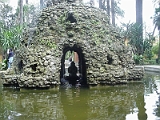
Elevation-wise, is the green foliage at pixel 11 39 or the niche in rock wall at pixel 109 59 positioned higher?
the green foliage at pixel 11 39

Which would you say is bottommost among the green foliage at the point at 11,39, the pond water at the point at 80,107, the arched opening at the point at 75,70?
the pond water at the point at 80,107

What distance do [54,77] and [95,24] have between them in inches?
139

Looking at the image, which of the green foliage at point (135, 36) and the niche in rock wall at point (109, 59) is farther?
the green foliage at point (135, 36)

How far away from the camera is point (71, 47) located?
11.5 meters

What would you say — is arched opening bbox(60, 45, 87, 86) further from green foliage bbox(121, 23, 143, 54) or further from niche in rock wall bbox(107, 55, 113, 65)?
green foliage bbox(121, 23, 143, 54)

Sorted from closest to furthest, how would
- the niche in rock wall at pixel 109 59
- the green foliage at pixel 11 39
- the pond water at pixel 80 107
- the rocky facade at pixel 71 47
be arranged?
the pond water at pixel 80 107
the rocky facade at pixel 71 47
the niche in rock wall at pixel 109 59
the green foliage at pixel 11 39

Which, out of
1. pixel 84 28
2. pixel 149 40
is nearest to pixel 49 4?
pixel 84 28

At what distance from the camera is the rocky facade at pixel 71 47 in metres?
10.5

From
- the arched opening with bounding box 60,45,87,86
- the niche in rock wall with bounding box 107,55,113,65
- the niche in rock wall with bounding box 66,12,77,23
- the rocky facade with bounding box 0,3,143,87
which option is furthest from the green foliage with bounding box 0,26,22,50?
the niche in rock wall with bounding box 107,55,113,65

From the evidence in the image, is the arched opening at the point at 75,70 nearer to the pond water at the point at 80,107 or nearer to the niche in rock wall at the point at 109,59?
the niche in rock wall at the point at 109,59

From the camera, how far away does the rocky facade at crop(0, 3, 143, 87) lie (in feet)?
34.4

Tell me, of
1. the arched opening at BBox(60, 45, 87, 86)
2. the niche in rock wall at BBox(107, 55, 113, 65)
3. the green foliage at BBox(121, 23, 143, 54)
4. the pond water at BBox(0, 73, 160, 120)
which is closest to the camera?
the pond water at BBox(0, 73, 160, 120)

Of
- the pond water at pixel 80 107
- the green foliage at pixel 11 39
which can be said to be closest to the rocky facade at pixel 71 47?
the pond water at pixel 80 107

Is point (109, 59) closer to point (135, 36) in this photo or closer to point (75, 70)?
point (75, 70)
